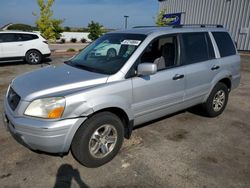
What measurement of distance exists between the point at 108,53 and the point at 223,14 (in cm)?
1879

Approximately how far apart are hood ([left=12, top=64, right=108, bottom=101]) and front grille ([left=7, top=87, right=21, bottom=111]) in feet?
0.18

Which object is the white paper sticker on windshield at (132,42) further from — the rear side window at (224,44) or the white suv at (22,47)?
the white suv at (22,47)

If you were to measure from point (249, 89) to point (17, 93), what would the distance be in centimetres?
708

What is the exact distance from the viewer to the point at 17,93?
2.90 meters

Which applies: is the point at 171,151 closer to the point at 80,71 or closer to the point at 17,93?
the point at 80,71

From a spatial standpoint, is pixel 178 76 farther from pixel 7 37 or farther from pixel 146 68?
pixel 7 37

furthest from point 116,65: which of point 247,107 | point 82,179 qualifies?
point 247,107

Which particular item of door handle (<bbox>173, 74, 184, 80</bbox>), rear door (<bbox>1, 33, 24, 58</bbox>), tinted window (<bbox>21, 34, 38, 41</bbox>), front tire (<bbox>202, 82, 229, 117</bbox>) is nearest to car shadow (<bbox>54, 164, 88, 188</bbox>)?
door handle (<bbox>173, 74, 184, 80</bbox>)

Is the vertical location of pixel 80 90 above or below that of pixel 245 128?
above

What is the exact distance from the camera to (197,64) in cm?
407

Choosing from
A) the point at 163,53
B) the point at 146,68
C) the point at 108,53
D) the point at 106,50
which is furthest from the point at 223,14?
the point at 146,68

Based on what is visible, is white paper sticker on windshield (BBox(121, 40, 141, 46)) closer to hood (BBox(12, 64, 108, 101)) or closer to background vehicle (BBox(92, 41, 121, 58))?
background vehicle (BBox(92, 41, 121, 58))

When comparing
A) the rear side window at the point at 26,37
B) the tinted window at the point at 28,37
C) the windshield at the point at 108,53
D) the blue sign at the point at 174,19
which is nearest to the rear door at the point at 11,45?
the rear side window at the point at 26,37

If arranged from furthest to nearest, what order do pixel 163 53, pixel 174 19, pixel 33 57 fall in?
pixel 174 19, pixel 33 57, pixel 163 53
